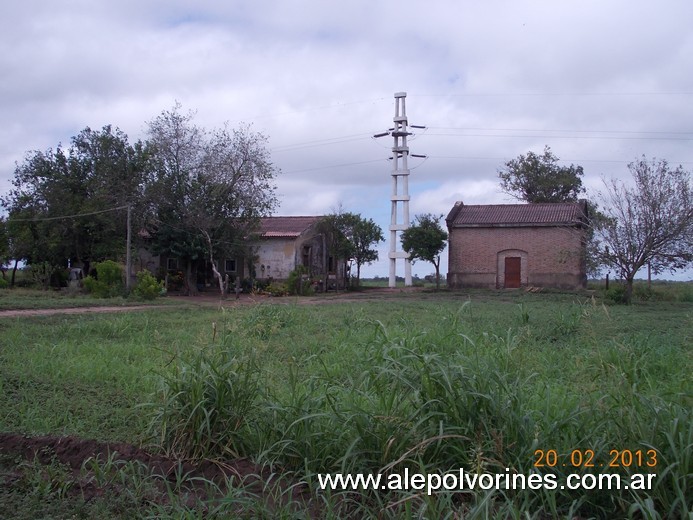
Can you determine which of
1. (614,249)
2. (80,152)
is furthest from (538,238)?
(80,152)

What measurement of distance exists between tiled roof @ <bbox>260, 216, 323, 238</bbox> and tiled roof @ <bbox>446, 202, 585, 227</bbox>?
835cm

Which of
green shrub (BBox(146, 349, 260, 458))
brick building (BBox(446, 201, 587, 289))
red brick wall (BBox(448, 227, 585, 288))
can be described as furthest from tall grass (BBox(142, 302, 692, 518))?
brick building (BBox(446, 201, 587, 289))

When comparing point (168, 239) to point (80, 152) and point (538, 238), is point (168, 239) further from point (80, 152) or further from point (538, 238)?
point (538, 238)

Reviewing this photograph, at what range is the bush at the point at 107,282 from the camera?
80.5ft

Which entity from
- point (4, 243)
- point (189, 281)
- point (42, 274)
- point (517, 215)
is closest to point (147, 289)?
point (189, 281)

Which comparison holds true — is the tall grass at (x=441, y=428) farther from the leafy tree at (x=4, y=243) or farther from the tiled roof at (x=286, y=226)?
the leafy tree at (x=4, y=243)

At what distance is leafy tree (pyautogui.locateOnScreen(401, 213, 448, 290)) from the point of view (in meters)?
33.1

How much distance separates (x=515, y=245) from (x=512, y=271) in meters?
1.40

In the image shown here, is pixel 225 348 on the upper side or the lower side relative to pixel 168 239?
lower

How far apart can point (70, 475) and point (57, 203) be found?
3087 centimetres

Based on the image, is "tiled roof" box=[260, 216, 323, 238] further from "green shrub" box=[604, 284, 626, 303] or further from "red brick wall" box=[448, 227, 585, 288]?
"green shrub" box=[604, 284, 626, 303]

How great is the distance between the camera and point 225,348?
4.83m

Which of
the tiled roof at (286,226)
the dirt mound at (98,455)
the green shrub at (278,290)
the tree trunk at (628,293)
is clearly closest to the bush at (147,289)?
the green shrub at (278,290)

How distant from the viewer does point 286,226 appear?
36.2 m
